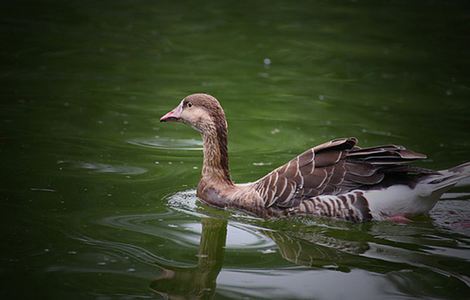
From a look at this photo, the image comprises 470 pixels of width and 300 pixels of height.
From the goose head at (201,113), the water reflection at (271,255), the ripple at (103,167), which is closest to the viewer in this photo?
the water reflection at (271,255)

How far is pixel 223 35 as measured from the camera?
1688cm

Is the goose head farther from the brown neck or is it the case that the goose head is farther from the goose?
the goose

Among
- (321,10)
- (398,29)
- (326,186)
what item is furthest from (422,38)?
(326,186)

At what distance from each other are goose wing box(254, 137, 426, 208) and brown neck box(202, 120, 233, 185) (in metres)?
0.71

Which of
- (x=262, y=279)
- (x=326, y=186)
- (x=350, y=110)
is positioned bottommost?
(x=262, y=279)

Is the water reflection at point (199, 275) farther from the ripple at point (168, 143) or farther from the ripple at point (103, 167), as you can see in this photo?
the ripple at point (168, 143)

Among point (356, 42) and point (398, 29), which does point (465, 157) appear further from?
point (398, 29)

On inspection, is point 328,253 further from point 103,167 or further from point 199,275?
point 103,167

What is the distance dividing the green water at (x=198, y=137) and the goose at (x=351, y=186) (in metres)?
0.16

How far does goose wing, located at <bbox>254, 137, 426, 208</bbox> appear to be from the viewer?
7.78 metres

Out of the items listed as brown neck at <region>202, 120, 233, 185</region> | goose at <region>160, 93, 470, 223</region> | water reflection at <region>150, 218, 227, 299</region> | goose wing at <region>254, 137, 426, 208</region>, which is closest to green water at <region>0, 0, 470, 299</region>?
water reflection at <region>150, 218, 227, 299</region>

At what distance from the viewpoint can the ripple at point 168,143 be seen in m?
10.4

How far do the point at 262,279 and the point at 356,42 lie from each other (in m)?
10.7

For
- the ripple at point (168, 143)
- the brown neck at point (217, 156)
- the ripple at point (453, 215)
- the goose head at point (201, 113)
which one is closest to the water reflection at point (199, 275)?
the brown neck at point (217, 156)
